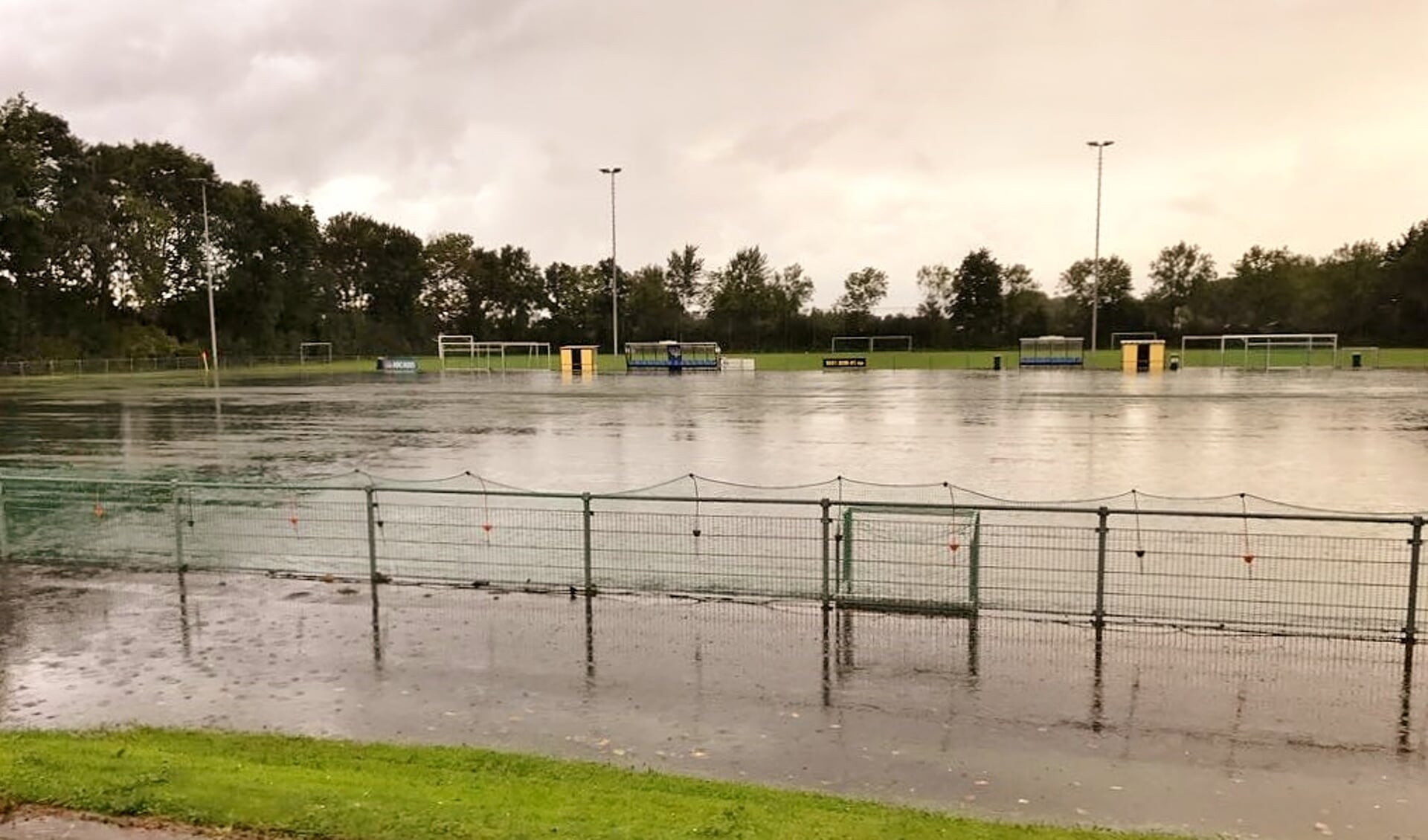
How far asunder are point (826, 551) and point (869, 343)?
97.1m

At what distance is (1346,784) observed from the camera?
19.0 ft

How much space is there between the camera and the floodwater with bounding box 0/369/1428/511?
671 inches

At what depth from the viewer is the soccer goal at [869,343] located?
10544cm

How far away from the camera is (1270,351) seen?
2926 inches

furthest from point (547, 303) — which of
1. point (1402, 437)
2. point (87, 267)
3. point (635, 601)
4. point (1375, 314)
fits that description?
point (635, 601)

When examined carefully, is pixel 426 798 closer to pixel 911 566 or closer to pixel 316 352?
pixel 911 566

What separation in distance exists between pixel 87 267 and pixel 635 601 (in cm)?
8655

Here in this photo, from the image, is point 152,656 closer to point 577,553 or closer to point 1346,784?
point 577,553

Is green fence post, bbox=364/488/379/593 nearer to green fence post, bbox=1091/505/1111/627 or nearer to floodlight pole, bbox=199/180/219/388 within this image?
green fence post, bbox=1091/505/1111/627

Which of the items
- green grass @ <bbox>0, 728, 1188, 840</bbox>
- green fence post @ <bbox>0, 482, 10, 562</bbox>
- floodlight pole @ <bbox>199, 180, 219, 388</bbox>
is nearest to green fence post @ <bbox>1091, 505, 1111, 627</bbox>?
green grass @ <bbox>0, 728, 1188, 840</bbox>

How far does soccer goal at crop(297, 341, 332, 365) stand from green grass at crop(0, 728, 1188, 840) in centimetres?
9674

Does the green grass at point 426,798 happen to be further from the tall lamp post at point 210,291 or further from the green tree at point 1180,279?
the green tree at point 1180,279

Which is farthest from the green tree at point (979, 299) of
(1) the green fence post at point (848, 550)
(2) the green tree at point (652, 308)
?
(1) the green fence post at point (848, 550)

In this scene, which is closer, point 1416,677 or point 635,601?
point 1416,677
